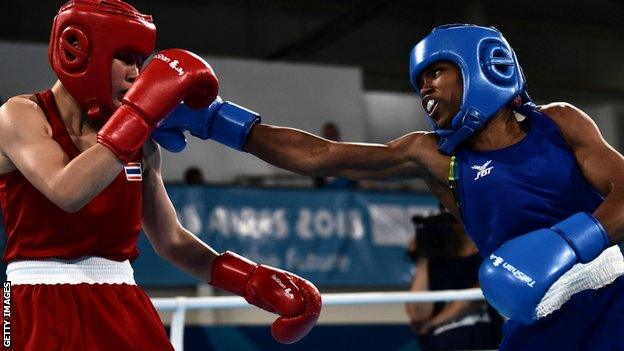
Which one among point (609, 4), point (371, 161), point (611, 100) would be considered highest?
point (371, 161)

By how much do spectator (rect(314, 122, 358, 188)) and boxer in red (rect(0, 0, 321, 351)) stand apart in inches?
170

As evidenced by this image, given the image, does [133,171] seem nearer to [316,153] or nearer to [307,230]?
[316,153]

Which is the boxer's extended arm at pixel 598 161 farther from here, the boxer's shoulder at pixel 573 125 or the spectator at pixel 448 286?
the spectator at pixel 448 286

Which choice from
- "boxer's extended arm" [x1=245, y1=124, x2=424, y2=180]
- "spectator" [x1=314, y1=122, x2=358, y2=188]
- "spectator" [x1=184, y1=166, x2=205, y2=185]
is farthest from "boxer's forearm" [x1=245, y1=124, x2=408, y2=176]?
"spectator" [x1=184, y1=166, x2=205, y2=185]

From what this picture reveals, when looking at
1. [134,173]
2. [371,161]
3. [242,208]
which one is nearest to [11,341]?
[134,173]

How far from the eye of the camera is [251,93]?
329 inches

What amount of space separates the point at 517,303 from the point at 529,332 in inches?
9.1

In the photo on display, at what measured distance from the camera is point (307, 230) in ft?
22.0

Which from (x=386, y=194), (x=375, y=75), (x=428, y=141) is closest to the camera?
(x=428, y=141)

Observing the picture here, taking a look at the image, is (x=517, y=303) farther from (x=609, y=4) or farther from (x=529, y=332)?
(x=609, y=4)

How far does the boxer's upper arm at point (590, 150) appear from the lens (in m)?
2.19

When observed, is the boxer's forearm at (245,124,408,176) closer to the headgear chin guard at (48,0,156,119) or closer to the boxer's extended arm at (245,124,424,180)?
→ the boxer's extended arm at (245,124,424,180)

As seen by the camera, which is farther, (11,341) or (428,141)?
(428,141)

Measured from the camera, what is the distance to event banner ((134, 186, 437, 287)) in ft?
21.0
